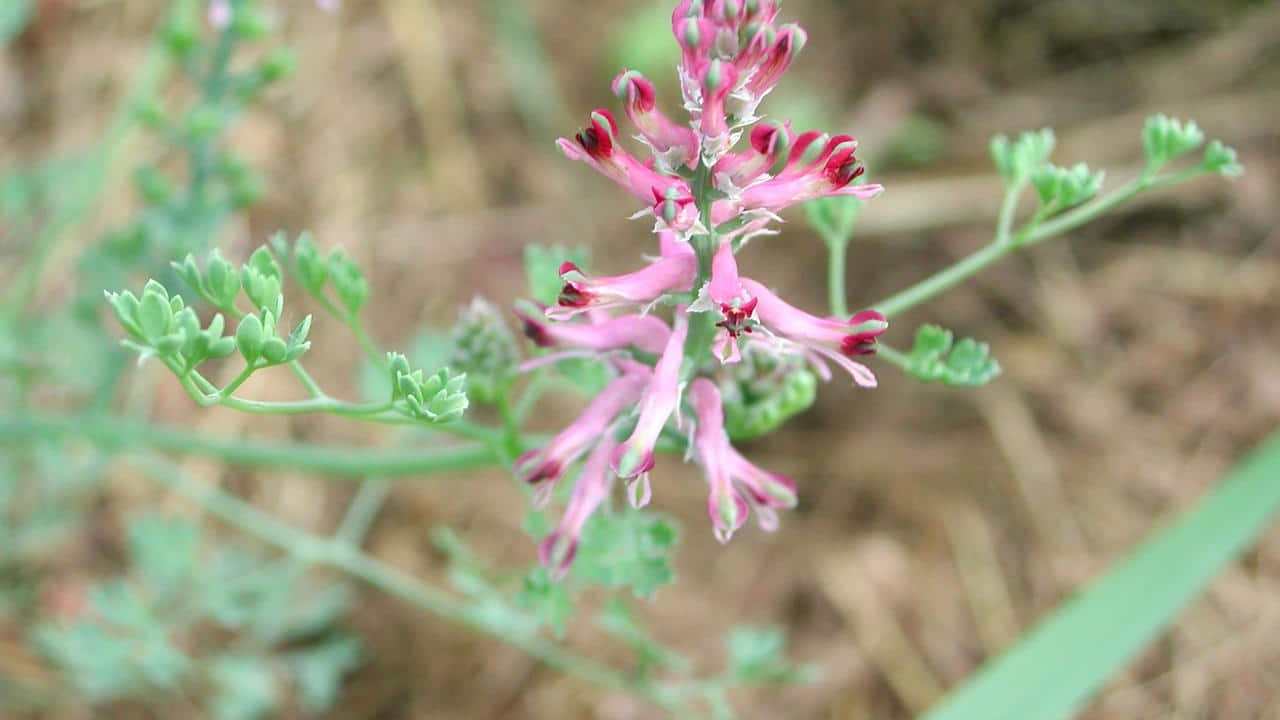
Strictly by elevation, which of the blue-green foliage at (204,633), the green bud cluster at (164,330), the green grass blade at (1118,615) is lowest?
the green grass blade at (1118,615)

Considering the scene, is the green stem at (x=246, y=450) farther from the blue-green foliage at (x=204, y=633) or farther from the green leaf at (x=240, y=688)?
the green leaf at (x=240, y=688)

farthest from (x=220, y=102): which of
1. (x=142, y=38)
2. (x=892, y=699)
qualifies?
(x=892, y=699)

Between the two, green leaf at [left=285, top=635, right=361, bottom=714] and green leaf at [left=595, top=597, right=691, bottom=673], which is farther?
green leaf at [left=285, top=635, right=361, bottom=714]

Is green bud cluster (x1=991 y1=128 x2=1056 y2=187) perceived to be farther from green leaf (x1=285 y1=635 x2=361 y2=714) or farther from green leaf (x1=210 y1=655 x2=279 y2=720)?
green leaf (x1=210 y1=655 x2=279 y2=720)

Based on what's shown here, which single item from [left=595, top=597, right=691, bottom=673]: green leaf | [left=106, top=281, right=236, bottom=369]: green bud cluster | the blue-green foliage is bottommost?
[left=595, top=597, right=691, bottom=673]: green leaf

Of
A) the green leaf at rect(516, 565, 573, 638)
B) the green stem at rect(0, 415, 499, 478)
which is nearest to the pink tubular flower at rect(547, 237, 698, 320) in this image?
the green leaf at rect(516, 565, 573, 638)

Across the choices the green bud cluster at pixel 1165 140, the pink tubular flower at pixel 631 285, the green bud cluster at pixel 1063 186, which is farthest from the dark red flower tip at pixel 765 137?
the green bud cluster at pixel 1165 140

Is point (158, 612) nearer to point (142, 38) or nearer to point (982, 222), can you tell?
point (142, 38)
